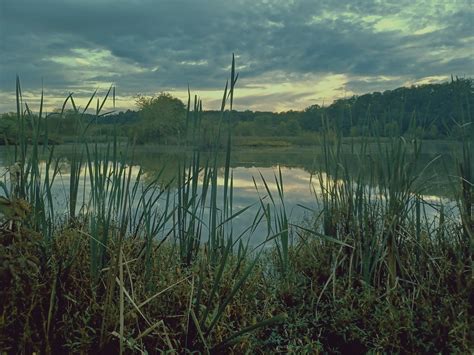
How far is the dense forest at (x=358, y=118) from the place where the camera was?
2.17 m

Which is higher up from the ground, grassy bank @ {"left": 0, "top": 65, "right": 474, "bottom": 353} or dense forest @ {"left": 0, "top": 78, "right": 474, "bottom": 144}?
dense forest @ {"left": 0, "top": 78, "right": 474, "bottom": 144}

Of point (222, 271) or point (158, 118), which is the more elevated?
point (158, 118)

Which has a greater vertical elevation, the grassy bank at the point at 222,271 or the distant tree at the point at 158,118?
the distant tree at the point at 158,118

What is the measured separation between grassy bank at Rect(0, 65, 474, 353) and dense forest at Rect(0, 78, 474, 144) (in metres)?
0.12

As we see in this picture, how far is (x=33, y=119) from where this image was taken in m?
1.99

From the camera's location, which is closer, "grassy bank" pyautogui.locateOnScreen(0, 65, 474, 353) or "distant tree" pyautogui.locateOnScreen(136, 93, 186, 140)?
"grassy bank" pyautogui.locateOnScreen(0, 65, 474, 353)

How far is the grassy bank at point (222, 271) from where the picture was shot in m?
1.62

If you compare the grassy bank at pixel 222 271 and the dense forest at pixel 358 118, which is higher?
the dense forest at pixel 358 118

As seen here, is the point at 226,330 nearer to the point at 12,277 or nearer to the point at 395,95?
the point at 12,277

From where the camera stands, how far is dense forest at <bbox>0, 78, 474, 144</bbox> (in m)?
2.17

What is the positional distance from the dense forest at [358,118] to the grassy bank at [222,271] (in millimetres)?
124

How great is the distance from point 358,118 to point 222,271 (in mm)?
1437

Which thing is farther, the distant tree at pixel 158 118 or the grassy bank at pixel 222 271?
the distant tree at pixel 158 118

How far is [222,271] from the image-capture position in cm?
151
